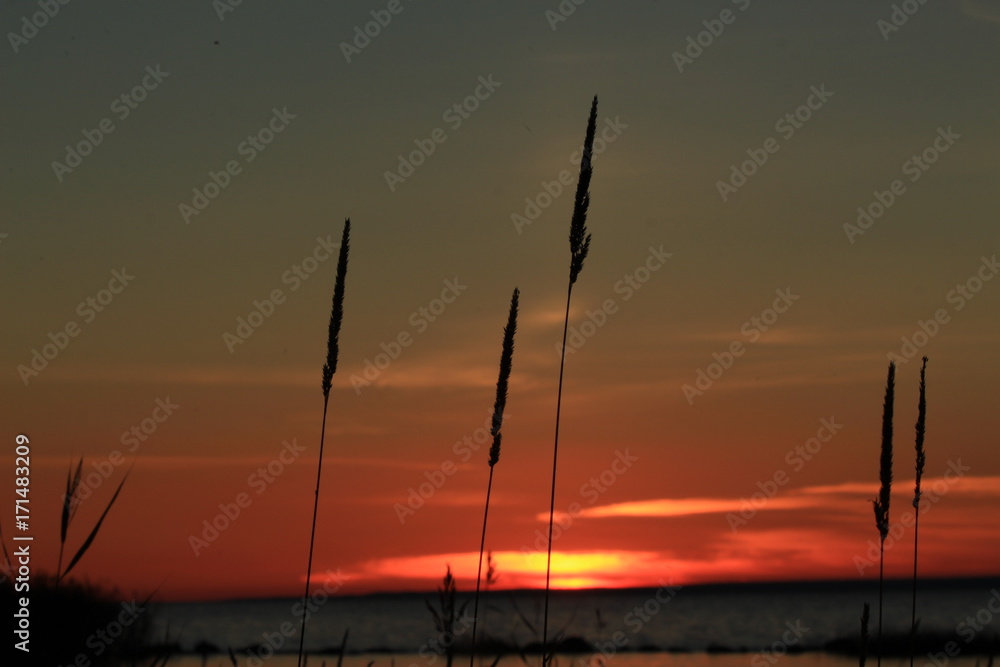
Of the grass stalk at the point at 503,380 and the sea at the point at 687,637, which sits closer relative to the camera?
the grass stalk at the point at 503,380

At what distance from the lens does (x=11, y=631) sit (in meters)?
11.1

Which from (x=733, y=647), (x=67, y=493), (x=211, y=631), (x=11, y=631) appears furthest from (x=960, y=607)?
(x=67, y=493)

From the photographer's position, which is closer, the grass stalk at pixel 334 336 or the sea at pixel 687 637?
the grass stalk at pixel 334 336

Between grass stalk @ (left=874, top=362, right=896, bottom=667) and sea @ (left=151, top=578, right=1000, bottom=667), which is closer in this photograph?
grass stalk @ (left=874, top=362, right=896, bottom=667)

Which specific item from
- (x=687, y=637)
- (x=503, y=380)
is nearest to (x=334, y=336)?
(x=503, y=380)

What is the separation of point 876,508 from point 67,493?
3959mm

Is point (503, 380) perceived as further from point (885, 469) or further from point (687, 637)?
point (687, 637)

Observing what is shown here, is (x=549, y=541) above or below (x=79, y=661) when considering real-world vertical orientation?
above

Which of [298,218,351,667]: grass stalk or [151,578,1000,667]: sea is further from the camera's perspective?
[151,578,1000,667]: sea

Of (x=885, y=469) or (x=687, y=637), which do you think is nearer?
(x=885, y=469)

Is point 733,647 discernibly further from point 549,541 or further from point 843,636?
point 549,541

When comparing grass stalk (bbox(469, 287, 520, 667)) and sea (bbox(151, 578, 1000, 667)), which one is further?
sea (bbox(151, 578, 1000, 667))

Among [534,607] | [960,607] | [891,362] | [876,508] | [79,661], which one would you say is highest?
[960,607]

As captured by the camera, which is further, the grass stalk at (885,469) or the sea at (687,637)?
the sea at (687,637)
